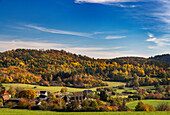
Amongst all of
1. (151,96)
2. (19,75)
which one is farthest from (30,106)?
(19,75)

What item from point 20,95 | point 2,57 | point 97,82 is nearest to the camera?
point 20,95

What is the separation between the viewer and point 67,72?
157000 millimetres

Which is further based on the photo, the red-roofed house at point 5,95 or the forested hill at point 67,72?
the forested hill at point 67,72

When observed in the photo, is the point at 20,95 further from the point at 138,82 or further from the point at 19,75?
the point at 138,82

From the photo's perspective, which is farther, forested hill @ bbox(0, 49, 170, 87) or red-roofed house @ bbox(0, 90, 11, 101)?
forested hill @ bbox(0, 49, 170, 87)

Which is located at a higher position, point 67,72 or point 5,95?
point 67,72

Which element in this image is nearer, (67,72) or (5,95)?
(5,95)

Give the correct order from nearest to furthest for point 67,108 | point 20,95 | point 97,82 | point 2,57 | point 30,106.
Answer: point 67,108 → point 30,106 → point 20,95 → point 97,82 → point 2,57

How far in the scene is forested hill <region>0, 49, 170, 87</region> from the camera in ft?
417

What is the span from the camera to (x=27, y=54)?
625 feet

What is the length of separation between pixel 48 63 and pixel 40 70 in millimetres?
20925

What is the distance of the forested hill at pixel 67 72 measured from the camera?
127 meters

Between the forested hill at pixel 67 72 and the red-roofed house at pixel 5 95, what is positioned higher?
the forested hill at pixel 67 72

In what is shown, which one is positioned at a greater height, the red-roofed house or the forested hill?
the forested hill
